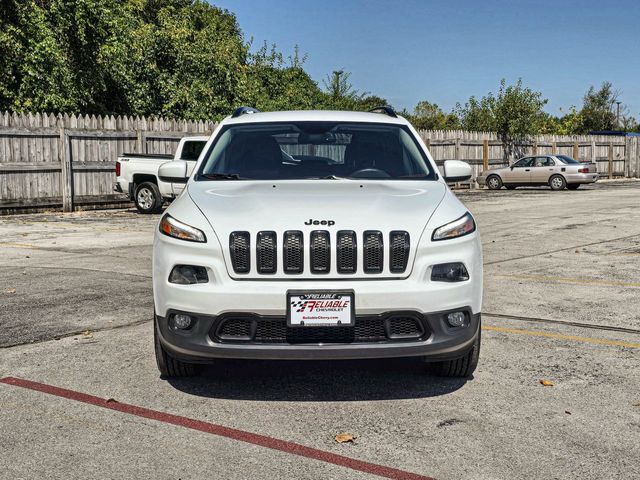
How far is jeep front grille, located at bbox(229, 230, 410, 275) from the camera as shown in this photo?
4.56 m

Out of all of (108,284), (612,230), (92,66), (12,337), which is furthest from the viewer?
(92,66)

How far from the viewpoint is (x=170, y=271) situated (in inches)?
187

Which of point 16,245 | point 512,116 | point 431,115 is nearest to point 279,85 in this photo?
point 512,116

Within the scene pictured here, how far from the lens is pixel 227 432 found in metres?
4.24

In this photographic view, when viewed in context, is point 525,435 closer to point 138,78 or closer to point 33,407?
point 33,407

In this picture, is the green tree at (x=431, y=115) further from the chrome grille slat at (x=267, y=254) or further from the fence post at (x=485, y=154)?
the chrome grille slat at (x=267, y=254)

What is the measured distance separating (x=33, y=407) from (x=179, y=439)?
107 cm

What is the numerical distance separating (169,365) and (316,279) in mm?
1223

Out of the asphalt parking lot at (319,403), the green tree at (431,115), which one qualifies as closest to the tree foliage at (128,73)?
the asphalt parking lot at (319,403)

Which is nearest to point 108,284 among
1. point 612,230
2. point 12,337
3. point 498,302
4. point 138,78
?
point 12,337

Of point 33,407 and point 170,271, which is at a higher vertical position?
point 170,271

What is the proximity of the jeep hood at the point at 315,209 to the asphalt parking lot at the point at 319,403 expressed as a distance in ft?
2.76

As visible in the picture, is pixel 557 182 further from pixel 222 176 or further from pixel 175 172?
pixel 222 176

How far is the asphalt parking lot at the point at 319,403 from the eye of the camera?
3.82 meters
